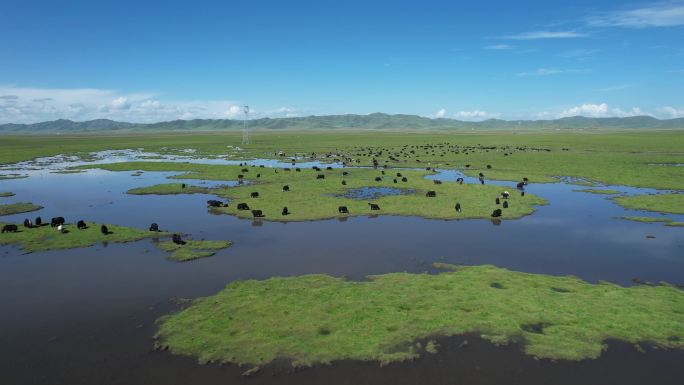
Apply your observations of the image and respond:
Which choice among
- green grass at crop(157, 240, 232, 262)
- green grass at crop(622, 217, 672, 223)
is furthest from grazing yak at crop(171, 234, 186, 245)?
green grass at crop(622, 217, 672, 223)

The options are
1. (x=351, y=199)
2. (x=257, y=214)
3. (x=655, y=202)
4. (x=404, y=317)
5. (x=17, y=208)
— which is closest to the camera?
(x=404, y=317)

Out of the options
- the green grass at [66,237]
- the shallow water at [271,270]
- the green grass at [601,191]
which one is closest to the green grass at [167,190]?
the shallow water at [271,270]

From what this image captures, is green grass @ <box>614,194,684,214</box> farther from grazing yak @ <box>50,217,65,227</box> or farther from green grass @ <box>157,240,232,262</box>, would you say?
grazing yak @ <box>50,217,65,227</box>

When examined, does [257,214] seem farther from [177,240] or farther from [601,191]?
[601,191]

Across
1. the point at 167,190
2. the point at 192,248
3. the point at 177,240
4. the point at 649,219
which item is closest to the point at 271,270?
the point at 192,248

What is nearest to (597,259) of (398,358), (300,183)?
(398,358)

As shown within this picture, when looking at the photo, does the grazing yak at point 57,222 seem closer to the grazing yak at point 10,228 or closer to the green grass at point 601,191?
the grazing yak at point 10,228

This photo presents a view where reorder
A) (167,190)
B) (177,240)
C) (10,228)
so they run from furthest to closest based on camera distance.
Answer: (167,190), (10,228), (177,240)
